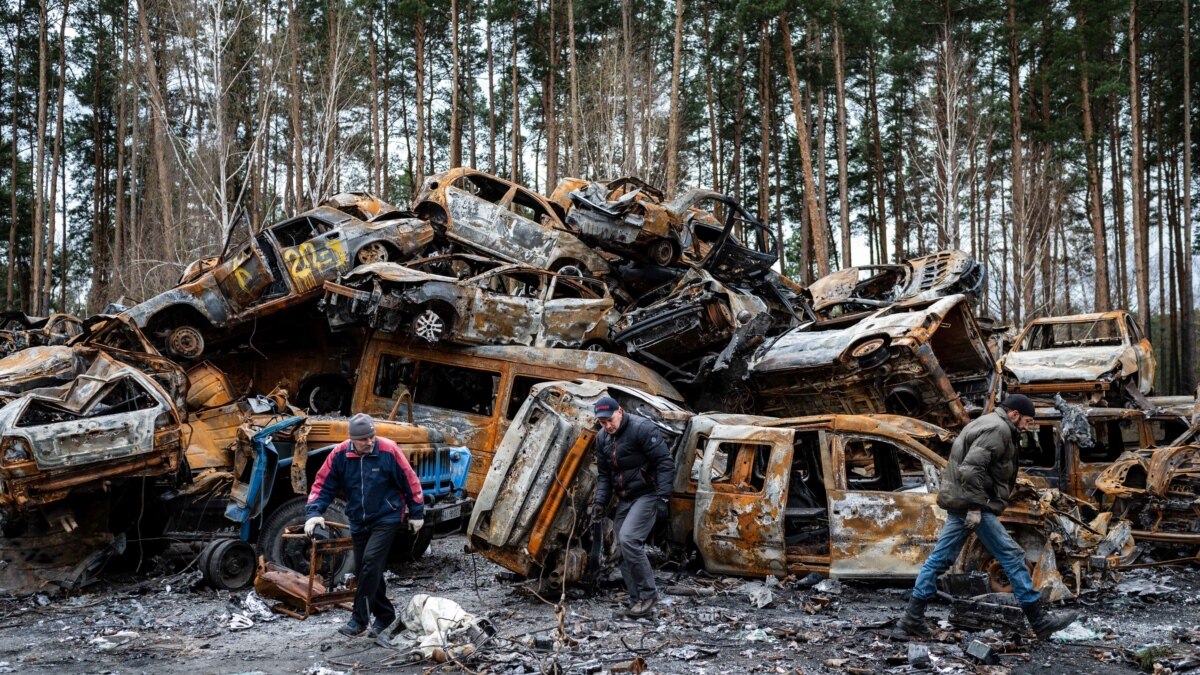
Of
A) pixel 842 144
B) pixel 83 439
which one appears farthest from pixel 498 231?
pixel 842 144

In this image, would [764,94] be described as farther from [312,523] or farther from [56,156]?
→ [312,523]

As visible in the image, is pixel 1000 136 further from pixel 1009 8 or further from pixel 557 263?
pixel 557 263

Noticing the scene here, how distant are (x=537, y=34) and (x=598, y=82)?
165 inches

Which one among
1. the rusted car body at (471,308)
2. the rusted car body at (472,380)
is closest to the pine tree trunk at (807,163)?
the rusted car body at (471,308)

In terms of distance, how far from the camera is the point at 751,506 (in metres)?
6.95

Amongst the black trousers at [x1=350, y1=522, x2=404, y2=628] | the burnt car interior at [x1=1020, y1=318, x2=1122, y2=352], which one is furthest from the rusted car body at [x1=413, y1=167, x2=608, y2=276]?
the black trousers at [x1=350, y1=522, x2=404, y2=628]

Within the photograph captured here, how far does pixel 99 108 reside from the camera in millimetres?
34125

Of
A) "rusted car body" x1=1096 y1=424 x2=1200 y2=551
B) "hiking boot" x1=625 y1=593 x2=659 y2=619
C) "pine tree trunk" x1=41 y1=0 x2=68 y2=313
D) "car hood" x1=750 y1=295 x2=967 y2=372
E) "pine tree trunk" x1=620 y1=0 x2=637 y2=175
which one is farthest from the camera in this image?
"pine tree trunk" x1=41 y1=0 x2=68 y2=313

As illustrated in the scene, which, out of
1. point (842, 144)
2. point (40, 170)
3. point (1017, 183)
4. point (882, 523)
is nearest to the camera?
point (882, 523)

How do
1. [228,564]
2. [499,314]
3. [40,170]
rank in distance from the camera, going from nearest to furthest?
1. [228,564]
2. [499,314]
3. [40,170]

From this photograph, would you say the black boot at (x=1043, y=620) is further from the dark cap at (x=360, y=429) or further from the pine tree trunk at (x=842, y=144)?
the pine tree trunk at (x=842, y=144)

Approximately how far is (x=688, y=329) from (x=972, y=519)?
216 inches

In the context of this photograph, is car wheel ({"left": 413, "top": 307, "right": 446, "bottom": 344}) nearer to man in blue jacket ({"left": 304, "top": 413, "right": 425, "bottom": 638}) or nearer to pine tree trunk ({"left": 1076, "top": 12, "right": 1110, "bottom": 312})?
man in blue jacket ({"left": 304, "top": 413, "right": 425, "bottom": 638})

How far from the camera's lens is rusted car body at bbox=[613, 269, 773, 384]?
1081 centimetres
